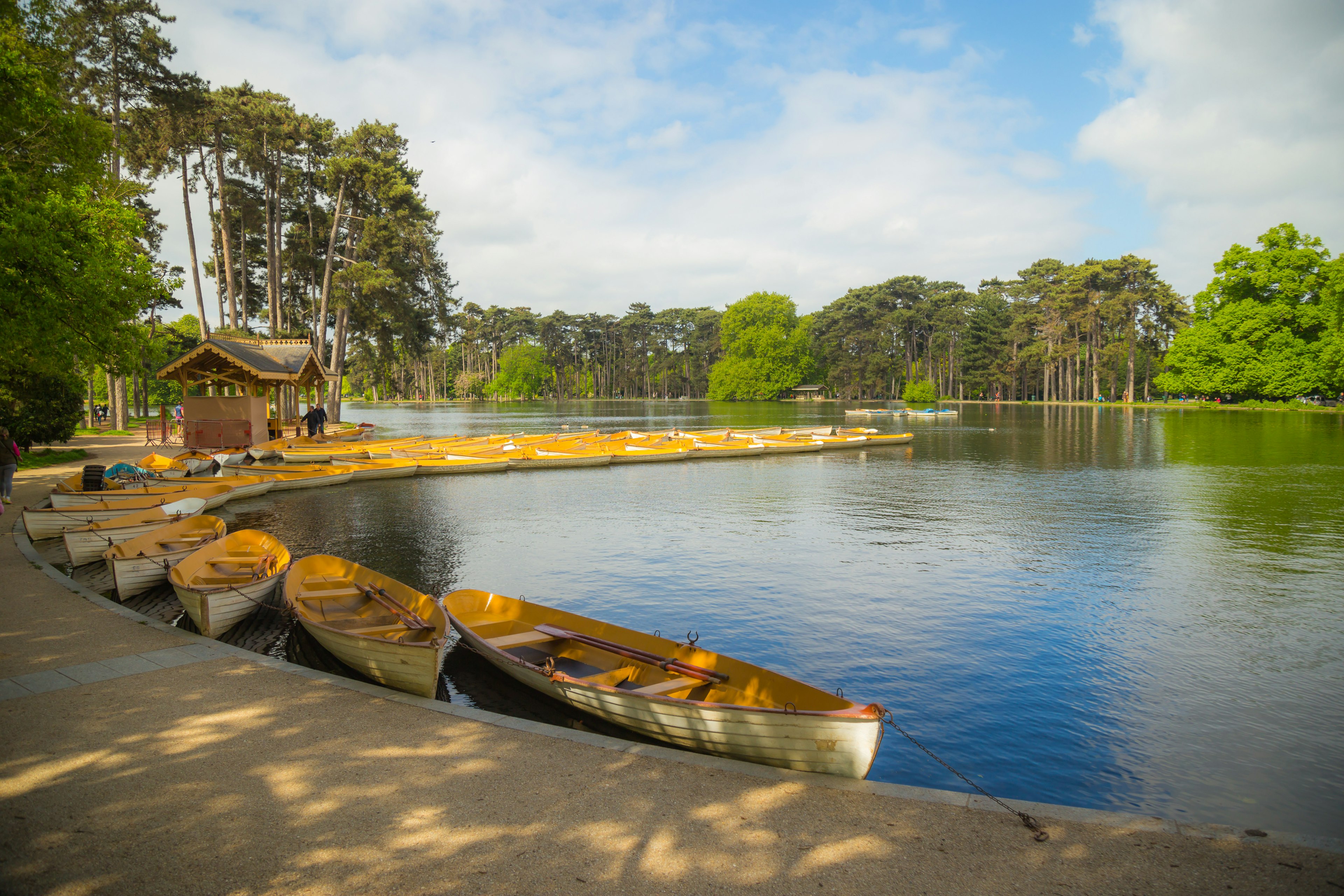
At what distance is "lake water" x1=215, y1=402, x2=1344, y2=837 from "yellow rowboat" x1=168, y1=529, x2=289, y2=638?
2466 millimetres

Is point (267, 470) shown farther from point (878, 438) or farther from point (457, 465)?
point (878, 438)

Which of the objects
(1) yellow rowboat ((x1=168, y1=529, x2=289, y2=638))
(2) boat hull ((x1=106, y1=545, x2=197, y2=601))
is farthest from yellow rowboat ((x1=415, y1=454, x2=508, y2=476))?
(2) boat hull ((x1=106, y1=545, x2=197, y2=601))

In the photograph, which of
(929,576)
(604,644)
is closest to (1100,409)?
(929,576)

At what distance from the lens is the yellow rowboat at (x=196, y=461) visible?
22.0m

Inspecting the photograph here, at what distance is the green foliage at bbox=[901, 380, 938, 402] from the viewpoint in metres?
88.1

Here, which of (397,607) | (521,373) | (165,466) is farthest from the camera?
(521,373)

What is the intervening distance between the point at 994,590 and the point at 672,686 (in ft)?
26.3

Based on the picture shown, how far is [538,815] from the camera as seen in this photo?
456 centimetres

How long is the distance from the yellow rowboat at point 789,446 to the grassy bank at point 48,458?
96.3 ft

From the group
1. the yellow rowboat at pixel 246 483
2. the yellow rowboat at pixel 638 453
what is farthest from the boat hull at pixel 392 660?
the yellow rowboat at pixel 638 453

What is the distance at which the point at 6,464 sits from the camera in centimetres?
1625

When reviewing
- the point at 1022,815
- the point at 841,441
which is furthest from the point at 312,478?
the point at 841,441

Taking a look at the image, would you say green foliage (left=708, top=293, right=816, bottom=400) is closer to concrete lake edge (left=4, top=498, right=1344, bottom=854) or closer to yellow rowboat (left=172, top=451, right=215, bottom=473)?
yellow rowboat (left=172, top=451, right=215, bottom=473)

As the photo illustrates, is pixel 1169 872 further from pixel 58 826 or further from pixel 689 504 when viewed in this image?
pixel 689 504
